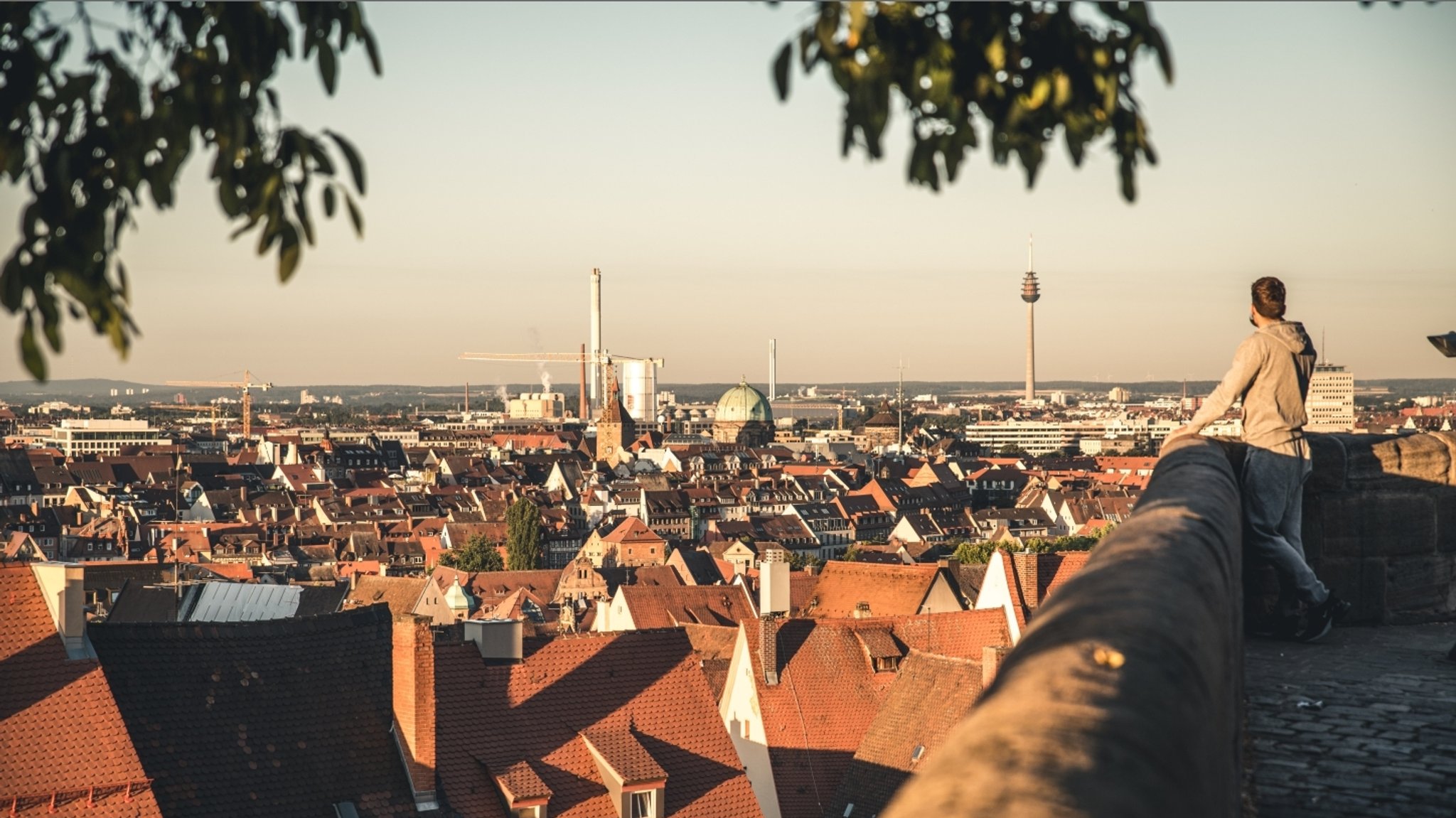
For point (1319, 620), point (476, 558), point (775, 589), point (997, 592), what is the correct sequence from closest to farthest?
point (1319, 620) < point (997, 592) < point (775, 589) < point (476, 558)

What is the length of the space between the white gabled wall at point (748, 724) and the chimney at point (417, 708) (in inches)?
330

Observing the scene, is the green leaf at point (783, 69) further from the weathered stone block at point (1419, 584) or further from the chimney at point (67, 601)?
the chimney at point (67, 601)

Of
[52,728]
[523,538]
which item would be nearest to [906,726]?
[52,728]

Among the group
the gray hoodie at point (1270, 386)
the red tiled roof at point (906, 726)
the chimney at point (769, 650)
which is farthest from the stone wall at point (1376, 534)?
the chimney at point (769, 650)

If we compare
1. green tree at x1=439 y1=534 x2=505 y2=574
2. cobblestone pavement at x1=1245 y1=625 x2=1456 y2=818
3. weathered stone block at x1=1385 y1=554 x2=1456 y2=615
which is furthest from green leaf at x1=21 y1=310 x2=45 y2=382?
green tree at x1=439 y1=534 x2=505 y2=574

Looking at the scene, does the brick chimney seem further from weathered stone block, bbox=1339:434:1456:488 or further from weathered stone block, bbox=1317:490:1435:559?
weathered stone block, bbox=1317:490:1435:559

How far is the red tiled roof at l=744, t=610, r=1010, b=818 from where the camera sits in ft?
79.6

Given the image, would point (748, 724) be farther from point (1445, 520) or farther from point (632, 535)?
point (632, 535)

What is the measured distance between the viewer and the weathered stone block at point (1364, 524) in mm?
9555

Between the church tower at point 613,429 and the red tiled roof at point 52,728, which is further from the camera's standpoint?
the church tower at point 613,429

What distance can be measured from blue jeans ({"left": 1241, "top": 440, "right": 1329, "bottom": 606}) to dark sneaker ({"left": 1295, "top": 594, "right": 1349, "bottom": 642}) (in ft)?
0.13

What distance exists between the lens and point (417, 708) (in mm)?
15617

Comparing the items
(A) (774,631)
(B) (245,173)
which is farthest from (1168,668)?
(A) (774,631)

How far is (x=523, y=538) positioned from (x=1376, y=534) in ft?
281
